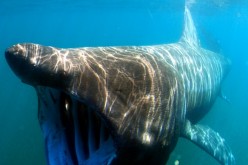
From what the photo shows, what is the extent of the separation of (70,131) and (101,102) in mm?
733

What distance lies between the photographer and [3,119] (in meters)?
21.1

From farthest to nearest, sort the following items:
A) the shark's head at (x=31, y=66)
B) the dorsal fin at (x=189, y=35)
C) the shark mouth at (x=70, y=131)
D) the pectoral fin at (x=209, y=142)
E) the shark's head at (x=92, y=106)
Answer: the dorsal fin at (x=189, y=35) < the pectoral fin at (x=209, y=142) < the shark mouth at (x=70, y=131) < the shark's head at (x=92, y=106) < the shark's head at (x=31, y=66)

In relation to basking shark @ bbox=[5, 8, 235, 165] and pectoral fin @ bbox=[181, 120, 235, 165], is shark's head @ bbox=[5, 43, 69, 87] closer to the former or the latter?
basking shark @ bbox=[5, 8, 235, 165]

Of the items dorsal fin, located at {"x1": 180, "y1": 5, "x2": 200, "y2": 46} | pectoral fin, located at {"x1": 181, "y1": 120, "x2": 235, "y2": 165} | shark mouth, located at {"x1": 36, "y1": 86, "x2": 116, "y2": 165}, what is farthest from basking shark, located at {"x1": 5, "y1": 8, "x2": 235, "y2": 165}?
dorsal fin, located at {"x1": 180, "y1": 5, "x2": 200, "y2": 46}

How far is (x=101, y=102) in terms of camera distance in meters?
3.12

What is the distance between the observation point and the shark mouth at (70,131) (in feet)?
11.1

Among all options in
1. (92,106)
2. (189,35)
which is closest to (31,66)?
(92,106)

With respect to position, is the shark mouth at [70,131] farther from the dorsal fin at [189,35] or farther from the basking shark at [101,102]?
the dorsal fin at [189,35]

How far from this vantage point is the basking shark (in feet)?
9.78

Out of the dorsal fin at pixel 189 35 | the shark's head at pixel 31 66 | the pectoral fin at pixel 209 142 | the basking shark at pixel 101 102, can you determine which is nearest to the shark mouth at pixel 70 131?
the basking shark at pixel 101 102

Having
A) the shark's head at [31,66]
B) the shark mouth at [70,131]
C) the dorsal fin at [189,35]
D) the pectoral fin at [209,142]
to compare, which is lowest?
the pectoral fin at [209,142]

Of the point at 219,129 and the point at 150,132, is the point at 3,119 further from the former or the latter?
the point at 150,132

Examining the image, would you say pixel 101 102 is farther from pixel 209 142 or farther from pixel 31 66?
pixel 209 142

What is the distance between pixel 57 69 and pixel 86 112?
87 cm
